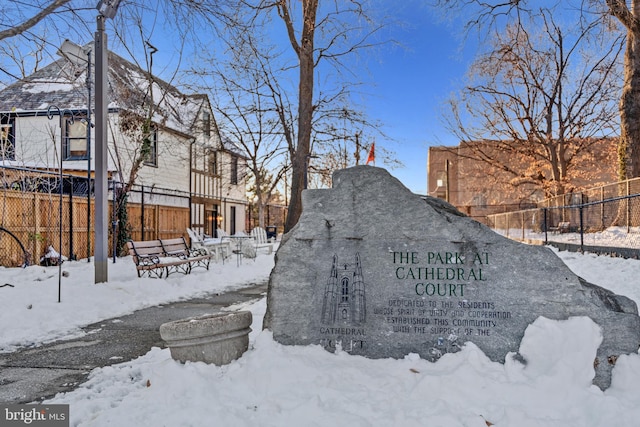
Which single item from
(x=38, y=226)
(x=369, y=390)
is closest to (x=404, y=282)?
(x=369, y=390)

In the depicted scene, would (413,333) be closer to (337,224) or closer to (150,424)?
(337,224)

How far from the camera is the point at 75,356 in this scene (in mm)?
4754

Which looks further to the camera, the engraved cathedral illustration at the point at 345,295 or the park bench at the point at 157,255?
the park bench at the point at 157,255

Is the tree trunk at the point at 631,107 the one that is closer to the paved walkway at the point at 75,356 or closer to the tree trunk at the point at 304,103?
the tree trunk at the point at 304,103

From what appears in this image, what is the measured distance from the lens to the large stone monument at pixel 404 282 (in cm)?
414

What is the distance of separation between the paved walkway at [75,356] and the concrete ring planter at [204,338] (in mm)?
993

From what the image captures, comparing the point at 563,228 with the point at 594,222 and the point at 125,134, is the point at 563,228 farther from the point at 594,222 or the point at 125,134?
the point at 125,134

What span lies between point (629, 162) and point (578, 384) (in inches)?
571

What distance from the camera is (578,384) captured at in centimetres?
358

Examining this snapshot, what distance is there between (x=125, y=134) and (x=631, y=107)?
18975 mm

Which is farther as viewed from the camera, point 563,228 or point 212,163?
point 212,163

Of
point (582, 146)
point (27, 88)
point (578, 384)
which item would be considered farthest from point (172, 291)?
point (582, 146)

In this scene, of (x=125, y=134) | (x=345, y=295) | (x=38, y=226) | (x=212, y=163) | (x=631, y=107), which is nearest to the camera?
(x=345, y=295)

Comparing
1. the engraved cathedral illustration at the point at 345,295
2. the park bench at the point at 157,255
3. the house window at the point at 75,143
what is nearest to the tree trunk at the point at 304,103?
the park bench at the point at 157,255
